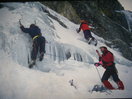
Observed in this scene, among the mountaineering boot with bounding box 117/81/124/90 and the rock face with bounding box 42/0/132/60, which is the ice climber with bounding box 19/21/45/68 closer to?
the rock face with bounding box 42/0/132/60

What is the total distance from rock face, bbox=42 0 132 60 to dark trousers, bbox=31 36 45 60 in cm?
189

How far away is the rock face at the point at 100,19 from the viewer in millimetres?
6160

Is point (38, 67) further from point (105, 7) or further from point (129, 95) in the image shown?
point (105, 7)

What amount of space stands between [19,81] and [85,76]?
161 cm

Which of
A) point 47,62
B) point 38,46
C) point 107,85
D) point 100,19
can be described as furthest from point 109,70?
point 100,19

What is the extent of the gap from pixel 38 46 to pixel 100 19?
347cm

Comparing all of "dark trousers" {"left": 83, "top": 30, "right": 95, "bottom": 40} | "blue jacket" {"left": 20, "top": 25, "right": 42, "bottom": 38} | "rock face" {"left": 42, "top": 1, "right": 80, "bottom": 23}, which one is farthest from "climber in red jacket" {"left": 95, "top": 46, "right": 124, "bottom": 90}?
"rock face" {"left": 42, "top": 1, "right": 80, "bottom": 23}

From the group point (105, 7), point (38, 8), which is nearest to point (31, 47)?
point (38, 8)

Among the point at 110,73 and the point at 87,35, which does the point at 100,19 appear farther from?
the point at 110,73

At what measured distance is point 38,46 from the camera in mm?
4402

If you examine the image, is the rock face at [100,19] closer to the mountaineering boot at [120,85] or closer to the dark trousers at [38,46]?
the mountaineering boot at [120,85]

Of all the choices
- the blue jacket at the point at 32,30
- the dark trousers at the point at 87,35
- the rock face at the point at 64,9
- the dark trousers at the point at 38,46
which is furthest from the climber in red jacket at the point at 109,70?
the rock face at the point at 64,9

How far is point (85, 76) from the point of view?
445 centimetres

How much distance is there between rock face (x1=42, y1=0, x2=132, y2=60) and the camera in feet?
20.2
